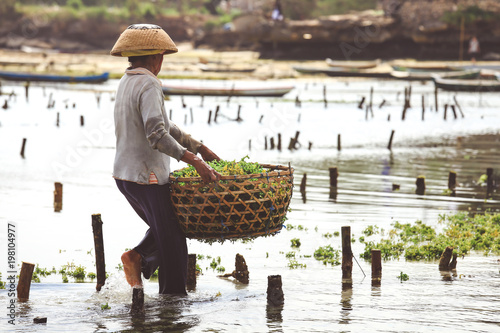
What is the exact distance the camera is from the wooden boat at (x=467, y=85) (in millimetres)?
44312

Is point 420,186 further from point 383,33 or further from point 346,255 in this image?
point 383,33

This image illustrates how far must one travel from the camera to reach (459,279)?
24.8 feet

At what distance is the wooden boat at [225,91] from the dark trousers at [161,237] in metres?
33.9

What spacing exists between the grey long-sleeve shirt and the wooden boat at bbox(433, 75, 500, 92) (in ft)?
134

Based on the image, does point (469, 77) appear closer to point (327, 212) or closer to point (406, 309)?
point (327, 212)

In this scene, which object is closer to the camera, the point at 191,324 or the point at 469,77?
the point at 191,324

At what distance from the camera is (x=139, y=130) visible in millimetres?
5754

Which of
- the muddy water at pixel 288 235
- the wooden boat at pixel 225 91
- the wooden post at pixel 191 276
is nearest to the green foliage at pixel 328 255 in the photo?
the muddy water at pixel 288 235

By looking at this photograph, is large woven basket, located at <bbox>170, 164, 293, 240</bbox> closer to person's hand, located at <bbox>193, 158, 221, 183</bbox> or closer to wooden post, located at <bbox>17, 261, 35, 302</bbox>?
person's hand, located at <bbox>193, 158, 221, 183</bbox>

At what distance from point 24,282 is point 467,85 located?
137 feet

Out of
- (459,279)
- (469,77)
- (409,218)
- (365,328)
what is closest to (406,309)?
(365,328)

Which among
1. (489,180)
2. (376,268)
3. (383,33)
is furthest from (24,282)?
(383,33)

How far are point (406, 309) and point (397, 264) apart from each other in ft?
6.17

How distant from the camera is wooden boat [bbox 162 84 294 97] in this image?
134 feet
